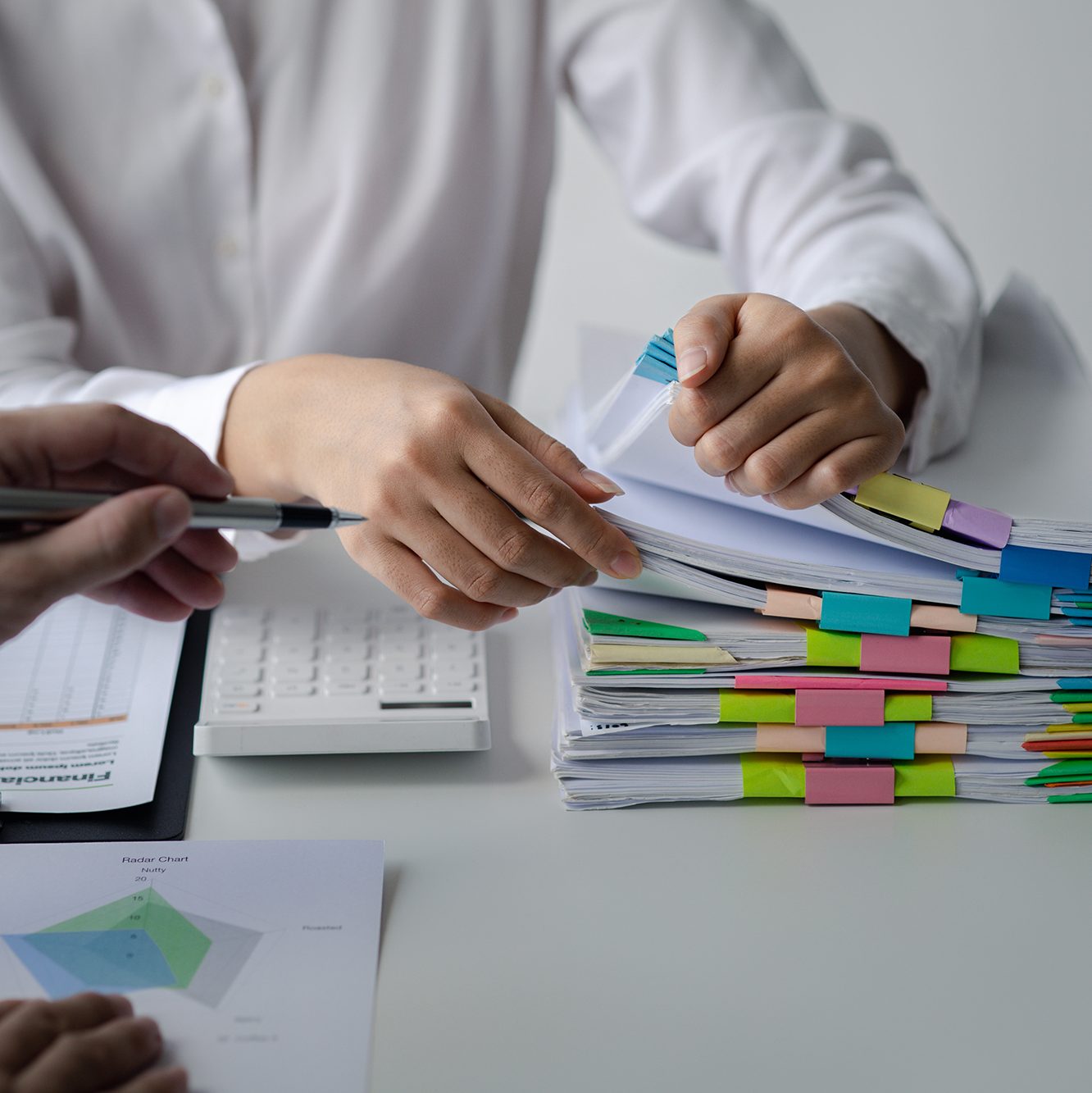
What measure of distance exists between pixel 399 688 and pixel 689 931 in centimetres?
23

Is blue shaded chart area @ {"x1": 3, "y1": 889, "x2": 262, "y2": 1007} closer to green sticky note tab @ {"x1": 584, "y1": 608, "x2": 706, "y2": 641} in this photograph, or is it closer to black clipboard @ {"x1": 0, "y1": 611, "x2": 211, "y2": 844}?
black clipboard @ {"x1": 0, "y1": 611, "x2": 211, "y2": 844}

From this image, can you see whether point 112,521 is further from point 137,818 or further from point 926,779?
point 926,779

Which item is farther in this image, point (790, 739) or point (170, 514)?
point (790, 739)

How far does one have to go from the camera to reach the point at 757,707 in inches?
23.5

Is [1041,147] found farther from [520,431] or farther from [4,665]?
[4,665]

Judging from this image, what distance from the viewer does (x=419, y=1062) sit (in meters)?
0.45

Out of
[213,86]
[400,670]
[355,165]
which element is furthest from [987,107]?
[400,670]

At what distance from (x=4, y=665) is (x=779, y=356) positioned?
52 cm

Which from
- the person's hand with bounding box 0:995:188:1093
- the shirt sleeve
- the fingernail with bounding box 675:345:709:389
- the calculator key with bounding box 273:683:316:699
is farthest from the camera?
the shirt sleeve

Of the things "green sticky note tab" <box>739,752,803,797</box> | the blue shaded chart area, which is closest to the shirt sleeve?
"green sticky note tab" <box>739,752,803,797</box>

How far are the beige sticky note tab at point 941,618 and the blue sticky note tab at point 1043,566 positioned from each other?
3cm

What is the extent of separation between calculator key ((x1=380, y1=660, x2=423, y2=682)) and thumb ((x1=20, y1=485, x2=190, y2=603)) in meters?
0.26

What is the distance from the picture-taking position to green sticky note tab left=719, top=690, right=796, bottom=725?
23.5 inches

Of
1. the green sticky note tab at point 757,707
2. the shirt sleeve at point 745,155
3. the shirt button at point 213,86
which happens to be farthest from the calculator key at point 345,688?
the shirt button at point 213,86
